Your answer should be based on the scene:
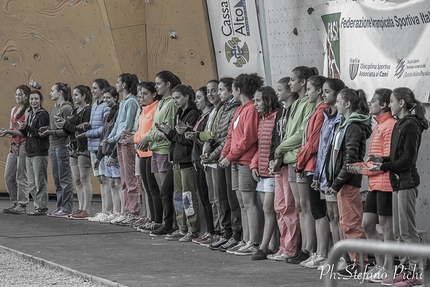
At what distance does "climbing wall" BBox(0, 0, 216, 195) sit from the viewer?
15500 mm

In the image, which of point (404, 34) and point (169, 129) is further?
point (169, 129)

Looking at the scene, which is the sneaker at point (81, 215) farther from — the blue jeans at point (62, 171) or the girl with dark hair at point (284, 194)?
the girl with dark hair at point (284, 194)

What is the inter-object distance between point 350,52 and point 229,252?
8.67ft

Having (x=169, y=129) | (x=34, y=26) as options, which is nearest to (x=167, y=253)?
(x=169, y=129)

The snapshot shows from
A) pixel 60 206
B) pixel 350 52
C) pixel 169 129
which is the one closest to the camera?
pixel 350 52

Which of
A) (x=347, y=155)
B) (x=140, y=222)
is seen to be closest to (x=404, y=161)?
(x=347, y=155)

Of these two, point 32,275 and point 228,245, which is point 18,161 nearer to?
point 228,245

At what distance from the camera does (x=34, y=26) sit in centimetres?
1750

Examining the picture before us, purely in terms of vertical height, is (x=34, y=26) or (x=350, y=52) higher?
(x=34, y=26)

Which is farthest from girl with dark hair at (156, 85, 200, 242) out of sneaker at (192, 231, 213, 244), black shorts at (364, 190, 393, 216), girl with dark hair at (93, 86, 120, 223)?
black shorts at (364, 190, 393, 216)

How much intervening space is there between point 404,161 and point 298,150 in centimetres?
173

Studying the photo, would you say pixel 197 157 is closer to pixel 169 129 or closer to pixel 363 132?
pixel 169 129

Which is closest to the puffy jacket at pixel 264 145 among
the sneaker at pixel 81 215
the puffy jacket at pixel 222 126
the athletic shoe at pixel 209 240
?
the puffy jacket at pixel 222 126

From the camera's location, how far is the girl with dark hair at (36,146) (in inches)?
603
